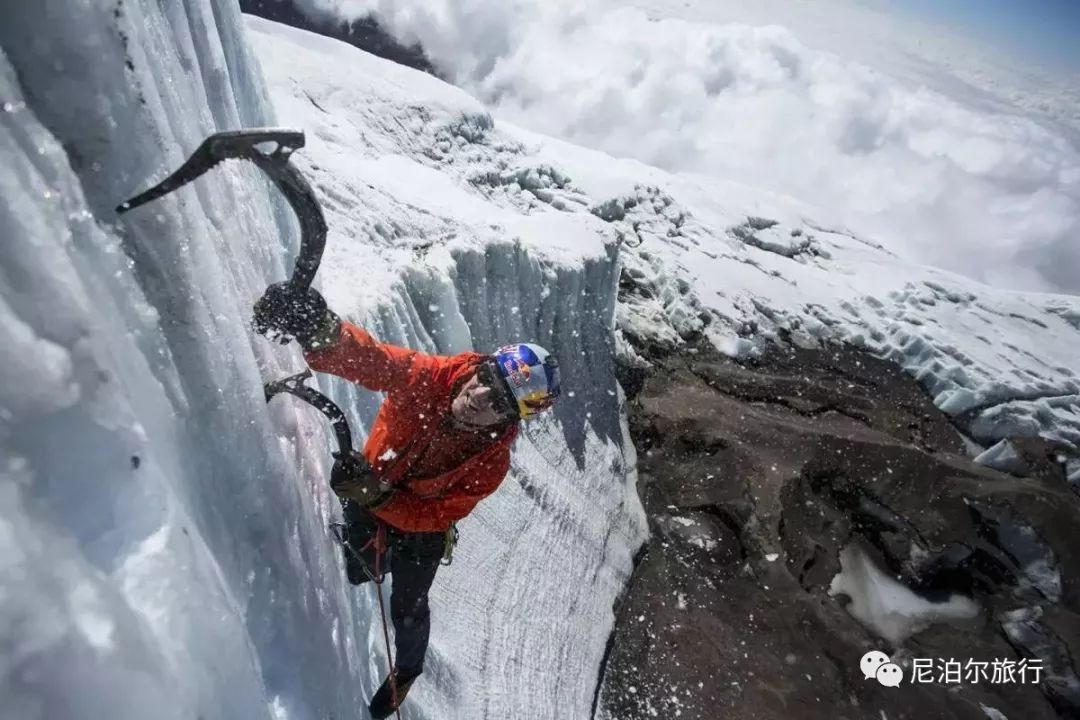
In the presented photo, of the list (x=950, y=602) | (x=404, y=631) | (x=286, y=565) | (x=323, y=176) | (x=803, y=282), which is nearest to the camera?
(x=286, y=565)

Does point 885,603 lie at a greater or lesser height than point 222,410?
lesser

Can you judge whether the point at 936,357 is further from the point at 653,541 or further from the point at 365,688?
the point at 365,688

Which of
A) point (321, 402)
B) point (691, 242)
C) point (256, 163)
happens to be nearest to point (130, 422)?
point (256, 163)

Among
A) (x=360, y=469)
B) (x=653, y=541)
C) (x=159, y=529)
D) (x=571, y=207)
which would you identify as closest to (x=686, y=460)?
(x=653, y=541)

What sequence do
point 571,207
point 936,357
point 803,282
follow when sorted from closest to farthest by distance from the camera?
point 571,207 < point 936,357 < point 803,282

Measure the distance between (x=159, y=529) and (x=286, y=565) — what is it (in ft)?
4.25

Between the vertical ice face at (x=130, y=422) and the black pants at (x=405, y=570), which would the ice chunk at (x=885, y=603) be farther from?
the vertical ice face at (x=130, y=422)

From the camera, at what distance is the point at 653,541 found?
11.3 metres

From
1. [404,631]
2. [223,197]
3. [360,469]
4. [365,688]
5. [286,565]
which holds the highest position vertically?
[223,197]

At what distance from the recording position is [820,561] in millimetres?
12078

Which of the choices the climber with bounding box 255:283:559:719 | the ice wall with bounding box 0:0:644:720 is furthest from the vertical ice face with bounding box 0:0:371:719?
the climber with bounding box 255:283:559:719

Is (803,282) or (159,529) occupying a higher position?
(159,529)

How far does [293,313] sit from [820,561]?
12.2m

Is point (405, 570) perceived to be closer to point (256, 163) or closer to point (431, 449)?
point (431, 449)
